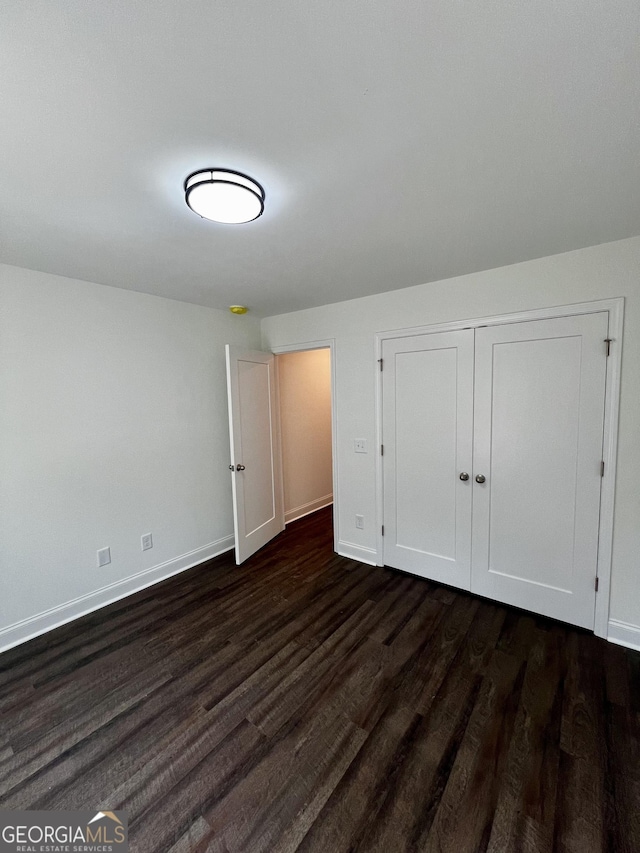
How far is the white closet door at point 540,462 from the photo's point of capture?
2.11 metres

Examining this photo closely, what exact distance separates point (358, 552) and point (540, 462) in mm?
1737

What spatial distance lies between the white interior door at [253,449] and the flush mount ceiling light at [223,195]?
1.62 meters

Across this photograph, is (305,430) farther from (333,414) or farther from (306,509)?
(333,414)

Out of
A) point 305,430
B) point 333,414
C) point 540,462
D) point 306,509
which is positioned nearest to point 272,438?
point 333,414

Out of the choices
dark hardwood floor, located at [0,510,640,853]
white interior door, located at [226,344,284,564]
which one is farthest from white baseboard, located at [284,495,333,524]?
dark hardwood floor, located at [0,510,640,853]

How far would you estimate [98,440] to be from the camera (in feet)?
8.34

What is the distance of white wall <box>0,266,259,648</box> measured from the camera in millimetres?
2186

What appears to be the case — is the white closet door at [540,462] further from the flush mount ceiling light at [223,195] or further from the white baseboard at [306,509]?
the white baseboard at [306,509]

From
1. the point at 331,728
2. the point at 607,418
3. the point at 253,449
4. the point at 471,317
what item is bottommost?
the point at 331,728

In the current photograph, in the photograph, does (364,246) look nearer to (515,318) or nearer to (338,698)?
(515,318)

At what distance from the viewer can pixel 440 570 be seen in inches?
109

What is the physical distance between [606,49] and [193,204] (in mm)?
1360

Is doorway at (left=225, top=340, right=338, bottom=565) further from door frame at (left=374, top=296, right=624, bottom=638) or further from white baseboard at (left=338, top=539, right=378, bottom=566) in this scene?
→ door frame at (left=374, top=296, right=624, bottom=638)

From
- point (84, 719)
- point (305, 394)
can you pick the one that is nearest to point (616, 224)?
point (305, 394)
